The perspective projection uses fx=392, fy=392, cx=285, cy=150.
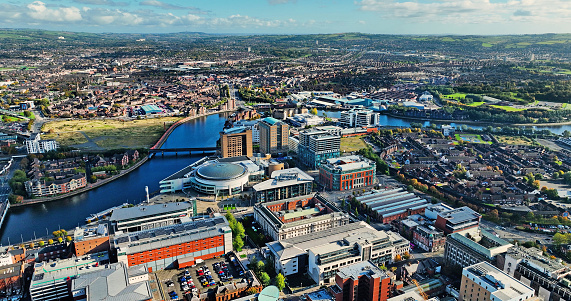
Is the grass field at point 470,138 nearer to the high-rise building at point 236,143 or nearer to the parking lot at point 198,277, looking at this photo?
the high-rise building at point 236,143

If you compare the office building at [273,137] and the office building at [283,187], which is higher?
the office building at [273,137]

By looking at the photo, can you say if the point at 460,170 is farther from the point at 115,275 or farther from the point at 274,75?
the point at 274,75

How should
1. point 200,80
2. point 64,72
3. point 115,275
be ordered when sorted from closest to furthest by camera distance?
point 115,275 → point 200,80 → point 64,72

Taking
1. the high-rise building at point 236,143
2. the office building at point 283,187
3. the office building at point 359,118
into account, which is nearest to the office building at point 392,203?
the office building at point 283,187

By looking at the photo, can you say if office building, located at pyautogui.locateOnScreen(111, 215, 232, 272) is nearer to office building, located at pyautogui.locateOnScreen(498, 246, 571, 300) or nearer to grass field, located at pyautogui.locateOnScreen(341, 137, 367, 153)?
office building, located at pyautogui.locateOnScreen(498, 246, 571, 300)

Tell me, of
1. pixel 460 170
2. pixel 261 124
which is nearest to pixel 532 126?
pixel 460 170

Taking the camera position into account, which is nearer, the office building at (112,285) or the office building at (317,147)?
the office building at (112,285)
